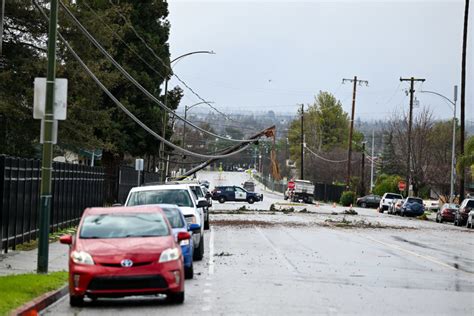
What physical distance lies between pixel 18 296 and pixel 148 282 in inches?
82.0

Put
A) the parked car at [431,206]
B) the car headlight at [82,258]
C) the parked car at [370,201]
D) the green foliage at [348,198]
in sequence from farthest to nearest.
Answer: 1. the green foliage at [348,198]
2. the parked car at [370,201]
3. the parked car at [431,206]
4. the car headlight at [82,258]

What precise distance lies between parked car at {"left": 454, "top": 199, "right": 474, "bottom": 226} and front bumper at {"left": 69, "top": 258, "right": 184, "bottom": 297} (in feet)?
142

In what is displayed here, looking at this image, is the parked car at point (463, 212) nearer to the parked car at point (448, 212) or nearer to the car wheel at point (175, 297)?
the parked car at point (448, 212)

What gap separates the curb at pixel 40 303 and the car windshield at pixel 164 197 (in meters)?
6.92

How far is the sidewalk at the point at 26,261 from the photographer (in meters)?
18.5

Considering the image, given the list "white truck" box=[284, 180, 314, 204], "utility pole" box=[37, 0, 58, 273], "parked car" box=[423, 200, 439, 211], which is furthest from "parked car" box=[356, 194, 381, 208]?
"utility pole" box=[37, 0, 58, 273]

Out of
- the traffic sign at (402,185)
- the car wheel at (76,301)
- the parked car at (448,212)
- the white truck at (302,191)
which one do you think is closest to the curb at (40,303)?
the car wheel at (76,301)

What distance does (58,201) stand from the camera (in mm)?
31000

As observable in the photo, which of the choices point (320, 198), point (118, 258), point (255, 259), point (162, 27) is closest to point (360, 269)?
point (255, 259)

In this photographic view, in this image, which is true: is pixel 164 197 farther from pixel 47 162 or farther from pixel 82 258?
pixel 82 258

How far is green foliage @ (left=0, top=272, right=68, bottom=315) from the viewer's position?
13.0 metres

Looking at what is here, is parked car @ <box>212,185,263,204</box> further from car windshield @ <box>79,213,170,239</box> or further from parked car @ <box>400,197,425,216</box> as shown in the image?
car windshield @ <box>79,213,170,239</box>

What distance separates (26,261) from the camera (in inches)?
808

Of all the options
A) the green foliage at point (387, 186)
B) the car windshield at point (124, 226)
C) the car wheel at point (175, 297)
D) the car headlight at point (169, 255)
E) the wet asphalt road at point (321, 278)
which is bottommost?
the wet asphalt road at point (321, 278)
